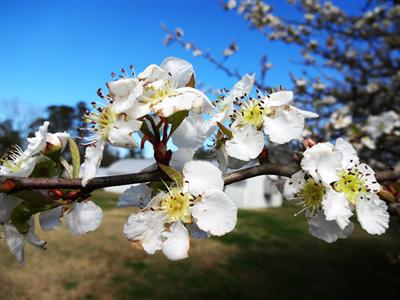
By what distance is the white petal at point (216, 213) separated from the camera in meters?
0.72

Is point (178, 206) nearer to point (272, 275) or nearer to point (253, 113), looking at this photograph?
point (253, 113)

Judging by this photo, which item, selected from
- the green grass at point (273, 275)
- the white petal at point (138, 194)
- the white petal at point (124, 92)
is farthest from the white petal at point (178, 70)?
the green grass at point (273, 275)

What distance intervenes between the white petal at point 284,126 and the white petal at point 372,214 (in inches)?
8.0

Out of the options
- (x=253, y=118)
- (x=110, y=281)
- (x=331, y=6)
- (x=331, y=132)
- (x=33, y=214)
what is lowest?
(x=110, y=281)

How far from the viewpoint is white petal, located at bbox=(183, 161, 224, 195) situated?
0.74 m

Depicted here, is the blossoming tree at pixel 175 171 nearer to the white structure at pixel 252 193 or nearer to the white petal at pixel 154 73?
the white petal at pixel 154 73

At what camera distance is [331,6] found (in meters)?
5.29

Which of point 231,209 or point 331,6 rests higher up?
point 331,6

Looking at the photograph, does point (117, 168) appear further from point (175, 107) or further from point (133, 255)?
point (175, 107)

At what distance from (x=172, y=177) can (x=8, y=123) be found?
24.6 metres

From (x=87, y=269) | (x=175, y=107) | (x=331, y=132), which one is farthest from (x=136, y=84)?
(x=87, y=269)

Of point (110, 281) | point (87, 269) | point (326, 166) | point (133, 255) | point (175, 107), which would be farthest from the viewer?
point (133, 255)

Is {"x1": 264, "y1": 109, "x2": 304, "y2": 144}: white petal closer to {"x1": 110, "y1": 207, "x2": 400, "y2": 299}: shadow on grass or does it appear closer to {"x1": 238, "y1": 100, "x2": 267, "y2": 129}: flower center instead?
{"x1": 238, "y1": 100, "x2": 267, "y2": 129}: flower center

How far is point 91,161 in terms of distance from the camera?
2.39ft
